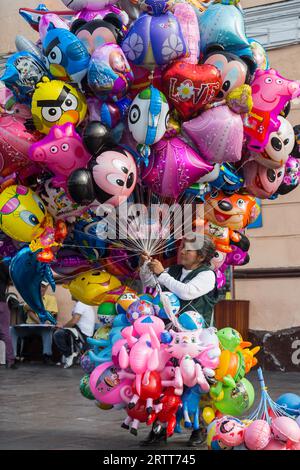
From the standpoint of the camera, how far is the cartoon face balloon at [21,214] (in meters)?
5.73

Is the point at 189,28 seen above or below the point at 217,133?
above

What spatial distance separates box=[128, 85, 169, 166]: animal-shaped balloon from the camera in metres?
5.46

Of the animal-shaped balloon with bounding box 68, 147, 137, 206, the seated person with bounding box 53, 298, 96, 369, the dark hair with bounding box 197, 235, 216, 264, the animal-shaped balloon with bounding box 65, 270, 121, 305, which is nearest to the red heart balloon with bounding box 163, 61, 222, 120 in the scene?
the animal-shaped balloon with bounding box 68, 147, 137, 206

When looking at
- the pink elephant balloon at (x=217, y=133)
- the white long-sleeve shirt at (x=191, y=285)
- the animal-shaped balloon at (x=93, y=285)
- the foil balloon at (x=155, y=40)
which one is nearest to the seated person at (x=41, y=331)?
the animal-shaped balloon at (x=93, y=285)

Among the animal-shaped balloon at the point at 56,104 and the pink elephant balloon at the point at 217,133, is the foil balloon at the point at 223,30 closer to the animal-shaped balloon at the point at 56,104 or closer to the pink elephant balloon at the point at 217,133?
the pink elephant balloon at the point at 217,133

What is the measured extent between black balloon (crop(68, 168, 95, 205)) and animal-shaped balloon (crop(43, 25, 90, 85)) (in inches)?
26.9

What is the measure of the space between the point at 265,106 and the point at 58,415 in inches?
132

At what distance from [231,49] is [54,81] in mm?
1239

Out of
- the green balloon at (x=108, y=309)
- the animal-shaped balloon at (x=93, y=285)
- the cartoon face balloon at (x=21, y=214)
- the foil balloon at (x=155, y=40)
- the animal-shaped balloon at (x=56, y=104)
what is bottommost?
the green balloon at (x=108, y=309)

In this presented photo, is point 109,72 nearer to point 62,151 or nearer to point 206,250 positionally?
point 62,151

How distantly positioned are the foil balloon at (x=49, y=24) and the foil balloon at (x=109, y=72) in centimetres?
41

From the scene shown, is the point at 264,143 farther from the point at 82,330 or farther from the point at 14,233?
the point at 82,330

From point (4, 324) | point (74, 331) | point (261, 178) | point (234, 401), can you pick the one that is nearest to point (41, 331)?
point (74, 331)

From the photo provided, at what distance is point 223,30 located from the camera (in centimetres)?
580
